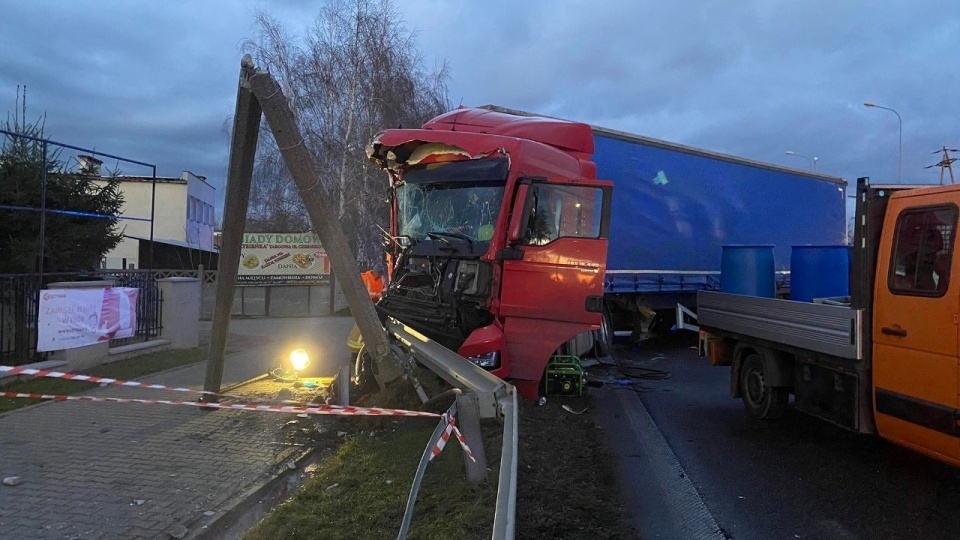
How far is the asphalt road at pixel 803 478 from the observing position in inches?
173

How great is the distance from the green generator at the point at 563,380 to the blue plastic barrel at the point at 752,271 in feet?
6.89

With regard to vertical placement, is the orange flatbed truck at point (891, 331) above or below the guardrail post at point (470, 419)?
above

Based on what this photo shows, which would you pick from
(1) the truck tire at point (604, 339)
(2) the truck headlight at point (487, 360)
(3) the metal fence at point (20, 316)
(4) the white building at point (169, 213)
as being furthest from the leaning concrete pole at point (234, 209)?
(4) the white building at point (169, 213)

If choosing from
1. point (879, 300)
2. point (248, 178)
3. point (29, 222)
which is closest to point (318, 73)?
point (29, 222)

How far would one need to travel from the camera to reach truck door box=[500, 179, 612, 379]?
7.07m

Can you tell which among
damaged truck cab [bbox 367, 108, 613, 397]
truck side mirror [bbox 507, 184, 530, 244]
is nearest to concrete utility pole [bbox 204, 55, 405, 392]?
damaged truck cab [bbox 367, 108, 613, 397]

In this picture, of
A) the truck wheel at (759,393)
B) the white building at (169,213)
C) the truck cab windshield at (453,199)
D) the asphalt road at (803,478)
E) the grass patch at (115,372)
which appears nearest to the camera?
the asphalt road at (803,478)

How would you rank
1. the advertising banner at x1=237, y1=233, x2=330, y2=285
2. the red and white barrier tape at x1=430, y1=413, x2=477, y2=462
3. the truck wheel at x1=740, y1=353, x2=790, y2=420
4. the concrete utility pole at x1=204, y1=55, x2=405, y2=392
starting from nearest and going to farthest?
the red and white barrier tape at x1=430, y1=413, x2=477, y2=462 < the concrete utility pole at x1=204, y1=55, x2=405, y2=392 < the truck wheel at x1=740, y1=353, x2=790, y2=420 < the advertising banner at x1=237, y1=233, x2=330, y2=285

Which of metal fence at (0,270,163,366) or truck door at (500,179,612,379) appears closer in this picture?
truck door at (500,179,612,379)

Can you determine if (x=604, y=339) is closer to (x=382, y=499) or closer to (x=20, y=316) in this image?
(x=382, y=499)

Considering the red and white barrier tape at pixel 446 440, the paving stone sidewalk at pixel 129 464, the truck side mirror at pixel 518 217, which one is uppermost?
the truck side mirror at pixel 518 217

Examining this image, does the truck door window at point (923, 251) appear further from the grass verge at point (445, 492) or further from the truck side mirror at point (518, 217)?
the truck side mirror at point (518, 217)

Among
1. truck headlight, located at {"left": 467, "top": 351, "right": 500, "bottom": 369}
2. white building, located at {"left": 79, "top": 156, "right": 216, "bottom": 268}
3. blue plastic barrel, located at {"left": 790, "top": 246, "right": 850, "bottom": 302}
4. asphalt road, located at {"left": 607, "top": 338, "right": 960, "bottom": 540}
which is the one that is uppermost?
white building, located at {"left": 79, "top": 156, "right": 216, "bottom": 268}

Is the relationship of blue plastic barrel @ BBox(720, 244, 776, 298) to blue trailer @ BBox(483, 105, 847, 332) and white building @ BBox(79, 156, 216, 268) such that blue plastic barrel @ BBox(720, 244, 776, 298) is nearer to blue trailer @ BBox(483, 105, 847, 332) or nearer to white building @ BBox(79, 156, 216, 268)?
blue trailer @ BBox(483, 105, 847, 332)
